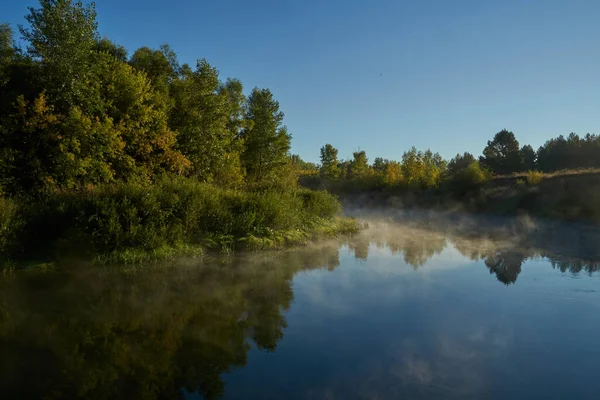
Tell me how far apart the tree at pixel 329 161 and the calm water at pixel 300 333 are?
57022mm

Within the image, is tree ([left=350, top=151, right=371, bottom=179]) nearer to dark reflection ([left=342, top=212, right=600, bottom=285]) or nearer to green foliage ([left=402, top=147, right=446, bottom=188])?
green foliage ([left=402, top=147, right=446, bottom=188])

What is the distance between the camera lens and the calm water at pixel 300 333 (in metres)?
6.05

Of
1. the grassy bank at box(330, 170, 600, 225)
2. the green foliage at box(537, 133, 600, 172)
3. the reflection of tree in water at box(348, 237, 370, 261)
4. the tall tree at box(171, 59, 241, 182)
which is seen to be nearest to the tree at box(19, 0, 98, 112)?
the tall tree at box(171, 59, 241, 182)

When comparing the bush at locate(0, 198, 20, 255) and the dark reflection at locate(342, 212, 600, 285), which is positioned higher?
the bush at locate(0, 198, 20, 255)

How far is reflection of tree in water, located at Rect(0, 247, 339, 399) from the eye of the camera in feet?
19.9

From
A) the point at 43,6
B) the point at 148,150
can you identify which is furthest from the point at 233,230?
the point at 43,6

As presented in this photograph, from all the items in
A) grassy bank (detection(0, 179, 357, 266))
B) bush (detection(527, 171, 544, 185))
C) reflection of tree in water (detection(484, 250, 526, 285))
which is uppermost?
bush (detection(527, 171, 544, 185))

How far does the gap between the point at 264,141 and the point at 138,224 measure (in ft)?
81.2

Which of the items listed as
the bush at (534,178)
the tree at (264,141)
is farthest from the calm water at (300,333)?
the bush at (534,178)

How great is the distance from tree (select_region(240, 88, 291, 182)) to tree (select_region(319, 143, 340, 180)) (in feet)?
103

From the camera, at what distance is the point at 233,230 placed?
18.0m

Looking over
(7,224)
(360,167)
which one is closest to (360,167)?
(360,167)

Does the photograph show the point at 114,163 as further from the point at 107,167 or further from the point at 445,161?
the point at 445,161

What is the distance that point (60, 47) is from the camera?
18.3m
